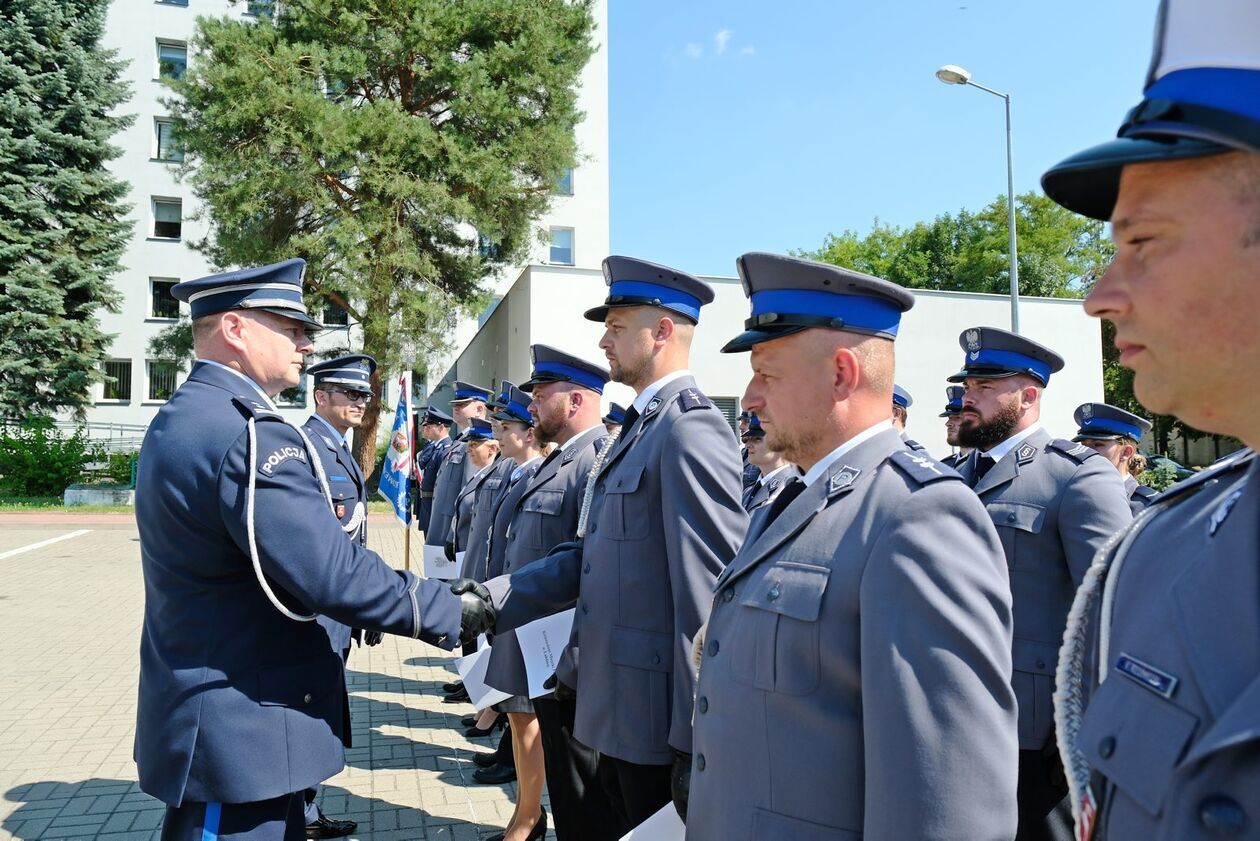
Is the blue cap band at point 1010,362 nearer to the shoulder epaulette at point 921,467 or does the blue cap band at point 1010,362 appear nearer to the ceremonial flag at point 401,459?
the shoulder epaulette at point 921,467

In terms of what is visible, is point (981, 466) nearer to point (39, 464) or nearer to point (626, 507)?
point (626, 507)

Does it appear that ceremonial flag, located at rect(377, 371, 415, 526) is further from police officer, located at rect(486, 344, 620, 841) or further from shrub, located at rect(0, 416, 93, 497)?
shrub, located at rect(0, 416, 93, 497)

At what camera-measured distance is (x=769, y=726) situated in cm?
184

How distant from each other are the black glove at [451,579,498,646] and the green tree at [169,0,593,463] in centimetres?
2007

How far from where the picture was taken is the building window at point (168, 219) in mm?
34562

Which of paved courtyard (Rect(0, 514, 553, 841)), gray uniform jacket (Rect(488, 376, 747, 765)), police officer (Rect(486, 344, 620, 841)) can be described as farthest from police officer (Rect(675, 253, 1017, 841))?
paved courtyard (Rect(0, 514, 553, 841))

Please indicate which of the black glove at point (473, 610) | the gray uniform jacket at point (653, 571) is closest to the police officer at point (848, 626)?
the gray uniform jacket at point (653, 571)

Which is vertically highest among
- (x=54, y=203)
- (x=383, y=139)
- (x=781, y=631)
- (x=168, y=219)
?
(x=168, y=219)

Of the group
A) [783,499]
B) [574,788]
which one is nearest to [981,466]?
[783,499]

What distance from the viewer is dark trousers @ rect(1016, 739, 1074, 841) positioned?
3.23 meters

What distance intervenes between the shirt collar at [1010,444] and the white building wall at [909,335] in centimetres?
1453

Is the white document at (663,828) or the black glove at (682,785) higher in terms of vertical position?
the black glove at (682,785)

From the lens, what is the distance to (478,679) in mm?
4449

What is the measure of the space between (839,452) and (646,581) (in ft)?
3.86
